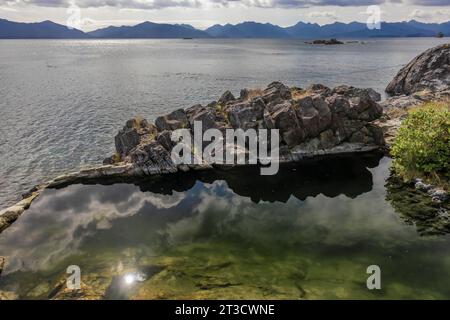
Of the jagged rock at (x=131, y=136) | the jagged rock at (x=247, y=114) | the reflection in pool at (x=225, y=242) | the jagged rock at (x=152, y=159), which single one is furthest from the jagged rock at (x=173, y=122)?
the reflection in pool at (x=225, y=242)

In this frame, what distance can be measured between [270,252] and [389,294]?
32.1ft

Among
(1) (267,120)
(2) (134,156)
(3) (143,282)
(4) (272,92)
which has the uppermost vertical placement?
(4) (272,92)

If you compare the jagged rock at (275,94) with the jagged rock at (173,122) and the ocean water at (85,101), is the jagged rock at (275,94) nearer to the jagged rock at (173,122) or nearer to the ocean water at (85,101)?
the jagged rock at (173,122)

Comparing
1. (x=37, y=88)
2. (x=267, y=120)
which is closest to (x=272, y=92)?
(x=267, y=120)

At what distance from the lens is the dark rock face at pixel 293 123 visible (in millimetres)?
57719

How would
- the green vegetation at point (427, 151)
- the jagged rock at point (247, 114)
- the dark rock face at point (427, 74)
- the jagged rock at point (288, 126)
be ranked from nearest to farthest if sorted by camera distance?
the green vegetation at point (427, 151), the jagged rock at point (288, 126), the jagged rock at point (247, 114), the dark rock face at point (427, 74)

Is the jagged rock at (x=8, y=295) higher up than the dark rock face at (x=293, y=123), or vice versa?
the dark rock face at (x=293, y=123)

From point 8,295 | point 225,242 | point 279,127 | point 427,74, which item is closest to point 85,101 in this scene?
point 279,127

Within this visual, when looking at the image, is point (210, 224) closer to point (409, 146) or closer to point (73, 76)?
point (409, 146)

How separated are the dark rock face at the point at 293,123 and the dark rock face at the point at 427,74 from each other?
44344 millimetres

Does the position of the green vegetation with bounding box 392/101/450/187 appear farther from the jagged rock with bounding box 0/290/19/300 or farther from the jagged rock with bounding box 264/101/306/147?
the jagged rock with bounding box 0/290/19/300

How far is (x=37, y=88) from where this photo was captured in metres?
119

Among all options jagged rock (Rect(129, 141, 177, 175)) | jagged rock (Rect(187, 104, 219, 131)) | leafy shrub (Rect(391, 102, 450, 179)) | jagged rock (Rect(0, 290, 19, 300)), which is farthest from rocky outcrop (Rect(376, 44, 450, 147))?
jagged rock (Rect(0, 290, 19, 300))

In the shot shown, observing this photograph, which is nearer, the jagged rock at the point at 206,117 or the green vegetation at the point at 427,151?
the green vegetation at the point at 427,151
